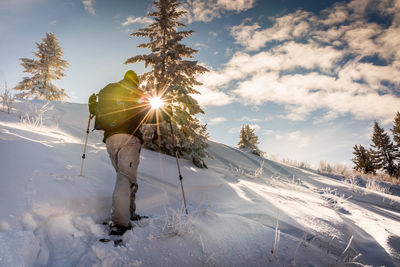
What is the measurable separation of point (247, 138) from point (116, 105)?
Answer: 2767 centimetres

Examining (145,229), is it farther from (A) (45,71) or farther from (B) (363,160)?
(B) (363,160)

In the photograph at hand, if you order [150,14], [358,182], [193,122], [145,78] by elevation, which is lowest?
[358,182]

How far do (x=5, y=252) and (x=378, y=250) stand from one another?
14.7 ft

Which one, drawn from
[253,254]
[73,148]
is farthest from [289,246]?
[73,148]

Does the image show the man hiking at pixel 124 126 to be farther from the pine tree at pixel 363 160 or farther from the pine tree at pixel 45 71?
the pine tree at pixel 363 160

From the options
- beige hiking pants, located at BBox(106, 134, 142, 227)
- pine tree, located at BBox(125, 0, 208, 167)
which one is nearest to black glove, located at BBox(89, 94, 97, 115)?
beige hiking pants, located at BBox(106, 134, 142, 227)

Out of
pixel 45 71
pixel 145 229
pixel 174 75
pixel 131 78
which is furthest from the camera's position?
pixel 45 71

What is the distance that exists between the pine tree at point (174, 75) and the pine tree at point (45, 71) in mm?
17818

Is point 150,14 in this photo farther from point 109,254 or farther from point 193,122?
point 109,254

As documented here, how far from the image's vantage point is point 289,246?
2307 mm

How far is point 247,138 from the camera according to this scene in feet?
95.2

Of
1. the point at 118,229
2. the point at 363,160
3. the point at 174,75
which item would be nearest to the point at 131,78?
the point at 118,229

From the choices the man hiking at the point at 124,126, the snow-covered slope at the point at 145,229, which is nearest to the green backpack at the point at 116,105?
the man hiking at the point at 124,126

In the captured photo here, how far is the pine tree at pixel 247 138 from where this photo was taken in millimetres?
28531
